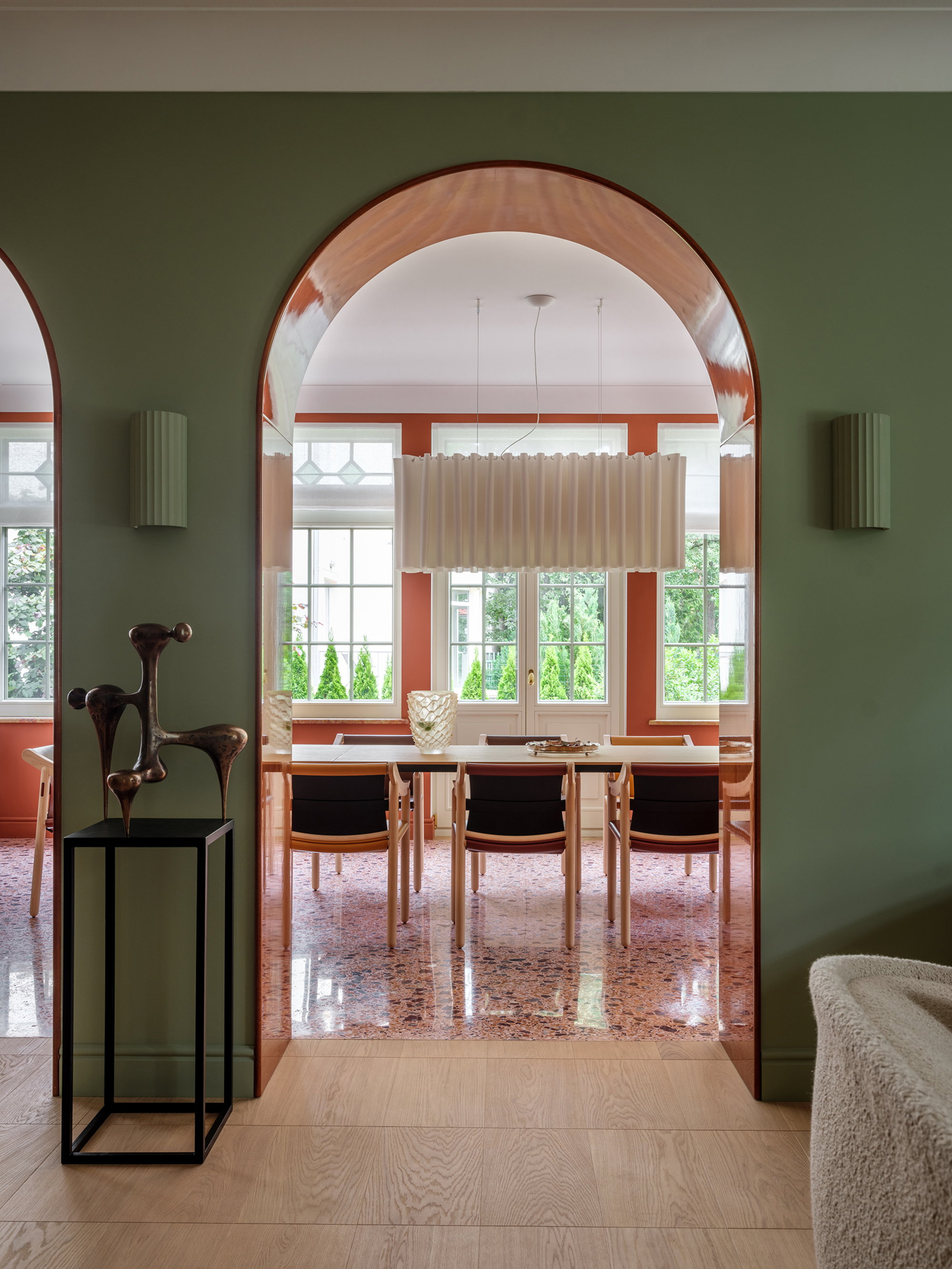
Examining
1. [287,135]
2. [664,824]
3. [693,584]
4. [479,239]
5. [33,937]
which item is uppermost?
[479,239]

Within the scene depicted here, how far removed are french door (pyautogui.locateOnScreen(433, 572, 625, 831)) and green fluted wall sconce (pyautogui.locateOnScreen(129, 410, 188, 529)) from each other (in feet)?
12.1

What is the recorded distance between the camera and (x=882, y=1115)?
3.38 ft

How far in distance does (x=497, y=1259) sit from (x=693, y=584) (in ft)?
16.2

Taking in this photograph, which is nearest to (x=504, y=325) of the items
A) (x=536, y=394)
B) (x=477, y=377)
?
(x=477, y=377)

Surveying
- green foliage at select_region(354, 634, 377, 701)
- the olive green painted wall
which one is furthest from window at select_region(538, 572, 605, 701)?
the olive green painted wall

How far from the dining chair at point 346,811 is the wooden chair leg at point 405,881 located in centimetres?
30

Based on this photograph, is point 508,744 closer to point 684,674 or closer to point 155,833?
point 684,674

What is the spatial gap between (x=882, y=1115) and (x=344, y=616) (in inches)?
211

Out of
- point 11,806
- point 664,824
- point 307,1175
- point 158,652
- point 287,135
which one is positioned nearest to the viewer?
point 307,1175

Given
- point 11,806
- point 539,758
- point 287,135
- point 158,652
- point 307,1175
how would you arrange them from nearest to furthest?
point 307,1175 < point 158,652 < point 287,135 < point 539,758 < point 11,806

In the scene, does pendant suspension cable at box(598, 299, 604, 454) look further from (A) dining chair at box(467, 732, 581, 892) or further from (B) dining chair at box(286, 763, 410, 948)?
(B) dining chair at box(286, 763, 410, 948)

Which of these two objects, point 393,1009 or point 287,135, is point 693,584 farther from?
point 287,135

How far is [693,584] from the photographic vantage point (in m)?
6.15

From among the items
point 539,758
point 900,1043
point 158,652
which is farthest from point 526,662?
point 900,1043
